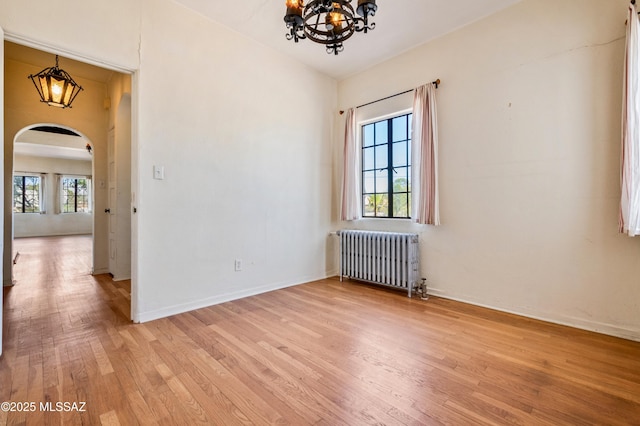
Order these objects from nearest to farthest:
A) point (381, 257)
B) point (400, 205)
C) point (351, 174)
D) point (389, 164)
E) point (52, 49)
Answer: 1. point (52, 49)
2. point (381, 257)
3. point (400, 205)
4. point (389, 164)
5. point (351, 174)

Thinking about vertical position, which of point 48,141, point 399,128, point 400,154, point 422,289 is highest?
point 48,141

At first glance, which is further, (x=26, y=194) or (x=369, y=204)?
(x=26, y=194)

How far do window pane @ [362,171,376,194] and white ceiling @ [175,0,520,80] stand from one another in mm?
1606

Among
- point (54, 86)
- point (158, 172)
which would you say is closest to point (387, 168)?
point (158, 172)

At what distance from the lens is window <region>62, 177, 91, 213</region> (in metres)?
10.5

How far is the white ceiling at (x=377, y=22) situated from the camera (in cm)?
293

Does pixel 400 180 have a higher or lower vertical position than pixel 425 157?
lower

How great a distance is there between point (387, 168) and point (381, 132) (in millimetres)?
552

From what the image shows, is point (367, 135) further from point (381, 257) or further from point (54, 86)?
point (54, 86)

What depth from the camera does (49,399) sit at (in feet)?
5.23

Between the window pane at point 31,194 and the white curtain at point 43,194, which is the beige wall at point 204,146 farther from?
Answer: the window pane at point 31,194

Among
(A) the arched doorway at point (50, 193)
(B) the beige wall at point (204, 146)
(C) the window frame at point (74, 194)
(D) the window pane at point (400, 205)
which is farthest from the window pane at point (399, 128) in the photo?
(C) the window frame at point (74, 194)

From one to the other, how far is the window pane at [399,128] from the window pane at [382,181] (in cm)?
49

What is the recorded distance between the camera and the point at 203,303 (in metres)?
3.18
